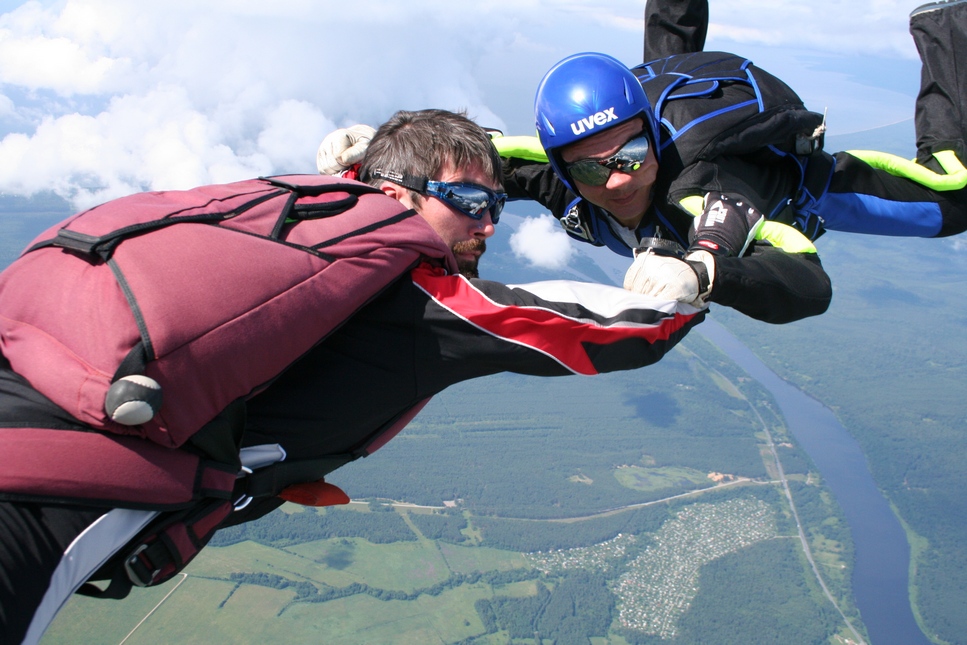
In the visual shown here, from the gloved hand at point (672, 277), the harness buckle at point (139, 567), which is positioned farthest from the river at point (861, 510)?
the harness buckle at point (139, 567)

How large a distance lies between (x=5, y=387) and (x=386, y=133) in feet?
4.68

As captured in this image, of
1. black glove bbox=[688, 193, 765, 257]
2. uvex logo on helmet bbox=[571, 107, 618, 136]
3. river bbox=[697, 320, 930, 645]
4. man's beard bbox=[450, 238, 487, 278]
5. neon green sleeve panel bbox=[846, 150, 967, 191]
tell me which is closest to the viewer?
man's beard bbox=[450, 238, 487, 278]

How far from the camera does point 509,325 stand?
6.51ft

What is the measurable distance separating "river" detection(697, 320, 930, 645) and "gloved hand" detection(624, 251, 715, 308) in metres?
44.9

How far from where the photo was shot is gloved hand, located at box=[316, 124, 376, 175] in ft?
9.77

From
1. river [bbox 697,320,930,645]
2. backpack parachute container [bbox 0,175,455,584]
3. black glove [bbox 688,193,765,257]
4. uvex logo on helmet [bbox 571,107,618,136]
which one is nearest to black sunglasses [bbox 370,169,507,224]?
backpack parachute container [bbox 0,175,455,584]

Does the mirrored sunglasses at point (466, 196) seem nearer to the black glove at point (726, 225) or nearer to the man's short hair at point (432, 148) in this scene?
the man's short hair at point (432, 148)

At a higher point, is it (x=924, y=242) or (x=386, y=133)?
(x=386, y=133)

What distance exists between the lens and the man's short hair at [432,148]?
2385 millimetres

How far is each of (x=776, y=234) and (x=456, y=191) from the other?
1480 millimetres

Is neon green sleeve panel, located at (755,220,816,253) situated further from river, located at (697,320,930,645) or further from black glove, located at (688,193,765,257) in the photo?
river, located at (697,320,930,645)

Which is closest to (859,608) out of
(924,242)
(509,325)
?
(509,325)

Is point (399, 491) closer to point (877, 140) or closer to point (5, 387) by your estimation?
point (5, 387)

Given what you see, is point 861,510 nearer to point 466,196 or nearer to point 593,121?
point 593,121
